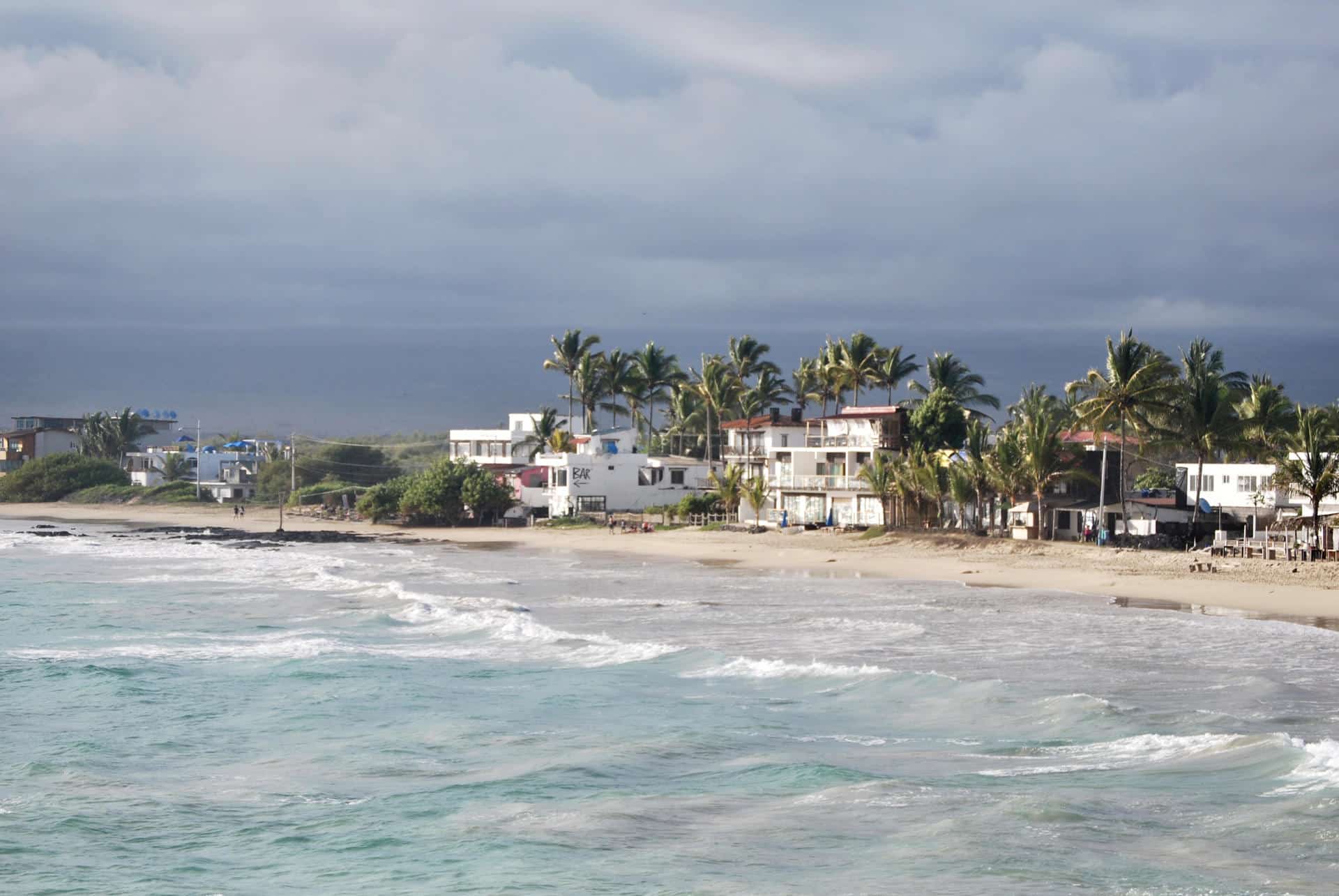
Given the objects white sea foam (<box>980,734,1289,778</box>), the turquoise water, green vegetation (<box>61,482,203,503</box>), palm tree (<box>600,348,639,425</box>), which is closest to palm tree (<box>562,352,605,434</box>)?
palm tree (<box>600,348,639,425</box>)

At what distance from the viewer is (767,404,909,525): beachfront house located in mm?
64375

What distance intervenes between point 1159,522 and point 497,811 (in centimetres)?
4356

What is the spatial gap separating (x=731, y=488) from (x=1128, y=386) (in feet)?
79.0

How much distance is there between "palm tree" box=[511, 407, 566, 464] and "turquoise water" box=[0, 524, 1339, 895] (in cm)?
5778

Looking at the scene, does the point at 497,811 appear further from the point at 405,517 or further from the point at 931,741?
the point at 405,517

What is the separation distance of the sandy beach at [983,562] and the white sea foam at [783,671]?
1490 centimetres

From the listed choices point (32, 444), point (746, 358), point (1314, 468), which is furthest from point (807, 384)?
point (32, 444)

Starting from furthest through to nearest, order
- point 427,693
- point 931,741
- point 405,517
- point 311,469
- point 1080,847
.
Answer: point 311,469
point 405,517
point 427,693
point 931,741
point 1080,847

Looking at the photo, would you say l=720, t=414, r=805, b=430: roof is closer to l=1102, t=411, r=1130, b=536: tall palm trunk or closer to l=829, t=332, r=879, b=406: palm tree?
l=829, t=332, r=879, b=406: palm tree

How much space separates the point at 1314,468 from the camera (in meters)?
43.0

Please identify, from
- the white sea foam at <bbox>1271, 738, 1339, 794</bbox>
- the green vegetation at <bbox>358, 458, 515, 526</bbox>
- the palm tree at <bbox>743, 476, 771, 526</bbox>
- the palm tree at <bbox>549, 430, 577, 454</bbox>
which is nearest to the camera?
the white sea foam at <bbox>1271, 738, 1339, 794</bbox>

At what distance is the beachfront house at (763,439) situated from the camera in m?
72.2

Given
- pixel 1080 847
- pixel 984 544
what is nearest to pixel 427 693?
pixel 1080 847

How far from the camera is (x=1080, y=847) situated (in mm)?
12953
